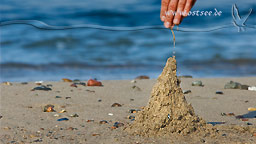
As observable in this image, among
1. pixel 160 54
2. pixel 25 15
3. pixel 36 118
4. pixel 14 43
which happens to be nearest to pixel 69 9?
pixel 25 15

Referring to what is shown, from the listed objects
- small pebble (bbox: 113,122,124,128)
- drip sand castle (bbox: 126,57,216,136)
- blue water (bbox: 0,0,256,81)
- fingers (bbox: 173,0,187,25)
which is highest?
blue water (bbox: 0,0,256,81)

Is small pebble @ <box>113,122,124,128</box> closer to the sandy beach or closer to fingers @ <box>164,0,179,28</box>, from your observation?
the sandy beach

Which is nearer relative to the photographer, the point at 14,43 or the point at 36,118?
the point at 36,118

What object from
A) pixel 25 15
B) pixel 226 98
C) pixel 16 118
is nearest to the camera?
pixel 16 118

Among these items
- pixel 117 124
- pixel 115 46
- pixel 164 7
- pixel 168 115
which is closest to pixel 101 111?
pixel 117 124

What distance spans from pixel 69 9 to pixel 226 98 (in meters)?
10.9

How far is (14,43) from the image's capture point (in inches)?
Result: 393

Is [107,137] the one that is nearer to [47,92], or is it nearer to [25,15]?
[47,92]

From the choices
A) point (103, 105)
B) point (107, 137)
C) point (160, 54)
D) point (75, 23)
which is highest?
point (75, 23)

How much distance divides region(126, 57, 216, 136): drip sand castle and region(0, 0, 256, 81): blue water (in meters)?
3.97

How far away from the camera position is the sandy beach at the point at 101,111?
2.92m

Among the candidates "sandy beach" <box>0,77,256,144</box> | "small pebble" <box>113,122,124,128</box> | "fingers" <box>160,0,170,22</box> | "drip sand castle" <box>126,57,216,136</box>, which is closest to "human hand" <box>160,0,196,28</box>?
"fingers" <box>160,0,170,22</box>

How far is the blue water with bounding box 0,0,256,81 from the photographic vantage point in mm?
7656

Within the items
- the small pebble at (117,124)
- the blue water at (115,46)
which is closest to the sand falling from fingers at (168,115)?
the small pebble at (117,124)
